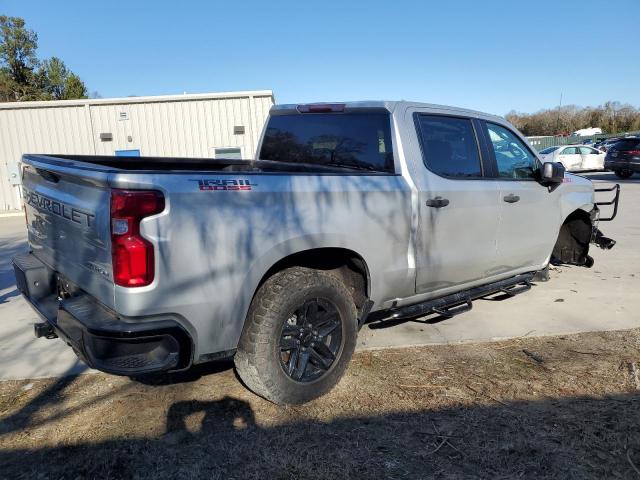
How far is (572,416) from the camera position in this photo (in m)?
3.06

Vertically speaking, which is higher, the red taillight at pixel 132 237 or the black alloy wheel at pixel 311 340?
the red taillight at pixel 132 237

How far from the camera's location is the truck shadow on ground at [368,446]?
2.58 m

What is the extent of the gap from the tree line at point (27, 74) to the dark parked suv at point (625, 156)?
32.7m

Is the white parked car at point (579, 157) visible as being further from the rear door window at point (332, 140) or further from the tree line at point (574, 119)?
the tree line at point (574, 119)

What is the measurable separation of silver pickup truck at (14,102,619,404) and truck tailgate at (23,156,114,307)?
1cm

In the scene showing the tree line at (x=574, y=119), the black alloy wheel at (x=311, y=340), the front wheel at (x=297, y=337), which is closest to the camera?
the front wheel at (x=297, y=337)

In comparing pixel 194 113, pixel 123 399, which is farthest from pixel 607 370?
pixel 194 113

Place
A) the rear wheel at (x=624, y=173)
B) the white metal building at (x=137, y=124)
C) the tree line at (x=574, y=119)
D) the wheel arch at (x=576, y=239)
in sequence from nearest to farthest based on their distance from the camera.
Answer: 1. the wheel arch at (x=576, y=239)
2. the white metal building at (x=137, y=124)
3. the rear wheel at (x=624, y=173)
4. the tree line at (x=574, y=119)

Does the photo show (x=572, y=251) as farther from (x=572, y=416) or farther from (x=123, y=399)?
(x=123, y=399)

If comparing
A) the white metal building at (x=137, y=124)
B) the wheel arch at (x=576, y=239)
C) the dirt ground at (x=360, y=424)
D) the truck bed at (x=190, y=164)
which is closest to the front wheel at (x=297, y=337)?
the dirt ground at (x=360, y=424)

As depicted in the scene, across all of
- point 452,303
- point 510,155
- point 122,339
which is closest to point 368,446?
point 122,339

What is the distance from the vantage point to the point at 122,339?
7.82 ft

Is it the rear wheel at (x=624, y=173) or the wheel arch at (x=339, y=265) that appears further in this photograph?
the rear wheel at (x=624, y=173)

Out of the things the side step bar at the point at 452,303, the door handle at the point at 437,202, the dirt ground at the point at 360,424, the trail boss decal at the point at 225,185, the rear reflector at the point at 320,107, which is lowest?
the dirt ground at the point at 360,424
